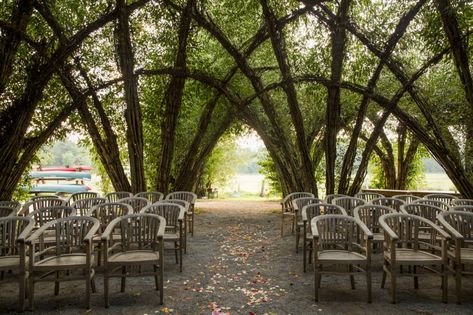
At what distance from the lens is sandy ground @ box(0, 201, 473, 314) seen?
11.3ft

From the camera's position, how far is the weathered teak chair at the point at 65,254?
3.37 metres

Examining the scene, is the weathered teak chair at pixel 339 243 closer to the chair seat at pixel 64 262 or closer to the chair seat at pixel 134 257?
the chair seat at pixel 134 257

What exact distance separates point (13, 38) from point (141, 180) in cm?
333

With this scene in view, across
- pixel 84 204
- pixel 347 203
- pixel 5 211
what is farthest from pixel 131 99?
pixel 347 203

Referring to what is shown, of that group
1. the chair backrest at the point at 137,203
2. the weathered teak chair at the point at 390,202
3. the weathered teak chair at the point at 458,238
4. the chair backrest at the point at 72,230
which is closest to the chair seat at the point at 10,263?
the chair backrest at the point at 72,230

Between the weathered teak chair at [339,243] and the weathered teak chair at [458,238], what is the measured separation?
838mm

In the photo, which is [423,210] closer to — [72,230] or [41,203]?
[72,230]

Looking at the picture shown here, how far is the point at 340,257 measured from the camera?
372 cm

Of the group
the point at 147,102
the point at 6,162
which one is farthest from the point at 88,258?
the point at 147,102

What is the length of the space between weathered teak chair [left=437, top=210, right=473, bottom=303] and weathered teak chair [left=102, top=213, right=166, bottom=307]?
2.90m

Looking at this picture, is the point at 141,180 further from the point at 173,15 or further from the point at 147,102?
the point at 173,15

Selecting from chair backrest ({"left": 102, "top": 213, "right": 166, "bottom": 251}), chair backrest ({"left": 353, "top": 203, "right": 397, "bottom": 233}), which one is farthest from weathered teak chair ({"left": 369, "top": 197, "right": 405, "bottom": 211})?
chair backrest ({"left": 102, "top": 213, "right": 166, "bottom": 251})

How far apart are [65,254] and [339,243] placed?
2950mm

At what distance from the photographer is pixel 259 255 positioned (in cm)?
536
